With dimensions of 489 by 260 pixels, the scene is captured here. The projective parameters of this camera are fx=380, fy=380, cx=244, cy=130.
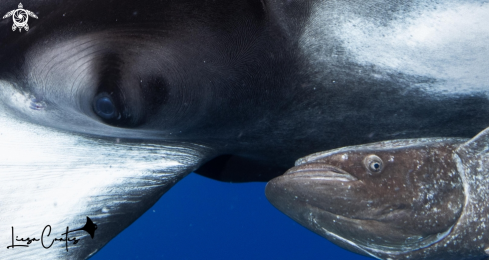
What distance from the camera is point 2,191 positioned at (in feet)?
7.57

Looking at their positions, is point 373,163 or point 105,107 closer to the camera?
point 105,107

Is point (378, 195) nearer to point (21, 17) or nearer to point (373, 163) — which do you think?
point (373, 163)

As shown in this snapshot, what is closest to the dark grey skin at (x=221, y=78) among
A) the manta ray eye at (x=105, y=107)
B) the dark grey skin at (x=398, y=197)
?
the manta ray eye at (x=105, y=107)

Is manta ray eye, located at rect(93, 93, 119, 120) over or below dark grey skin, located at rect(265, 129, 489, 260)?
over

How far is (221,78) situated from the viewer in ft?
6.33

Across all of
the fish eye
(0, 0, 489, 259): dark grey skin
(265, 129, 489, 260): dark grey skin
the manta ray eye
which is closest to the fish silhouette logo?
(0, 0, 489, 259): dark grey skin

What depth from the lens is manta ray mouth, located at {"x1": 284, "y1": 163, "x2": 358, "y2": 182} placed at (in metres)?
2.01

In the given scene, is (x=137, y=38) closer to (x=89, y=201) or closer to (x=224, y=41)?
(x=224, y=41)

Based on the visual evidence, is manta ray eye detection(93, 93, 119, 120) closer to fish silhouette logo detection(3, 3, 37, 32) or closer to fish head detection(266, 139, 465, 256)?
fish silhouette logo detection(3, 3, 37, 32)

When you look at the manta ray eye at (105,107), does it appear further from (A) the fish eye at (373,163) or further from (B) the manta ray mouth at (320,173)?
(A) the fish eye at (373,163)

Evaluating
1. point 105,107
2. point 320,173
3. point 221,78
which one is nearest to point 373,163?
point 320,173

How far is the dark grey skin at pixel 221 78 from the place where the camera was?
5.76ft

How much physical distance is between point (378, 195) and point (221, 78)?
3.34ft

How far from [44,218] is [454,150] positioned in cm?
253
